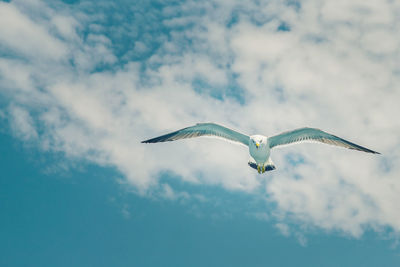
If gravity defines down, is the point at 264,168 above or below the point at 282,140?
below

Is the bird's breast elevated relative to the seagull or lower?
lower

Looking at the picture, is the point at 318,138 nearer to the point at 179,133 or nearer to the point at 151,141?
the point at 179,133

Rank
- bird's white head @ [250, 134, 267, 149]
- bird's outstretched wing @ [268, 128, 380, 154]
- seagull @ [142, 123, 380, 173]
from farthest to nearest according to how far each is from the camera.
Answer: seagull @ [142, 123, 380, 173] → bird's white head @ [250, 134, 267, 149] → bird's outstretched wing @ [268, 128, 380, 154]

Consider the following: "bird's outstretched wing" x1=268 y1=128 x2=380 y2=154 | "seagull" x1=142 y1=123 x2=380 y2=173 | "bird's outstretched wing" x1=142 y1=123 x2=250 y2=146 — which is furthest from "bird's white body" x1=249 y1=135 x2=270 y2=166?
"bird's outstretched wing" x1=142 y1=123 x2=250 y2=146

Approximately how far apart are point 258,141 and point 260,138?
0.31 metres

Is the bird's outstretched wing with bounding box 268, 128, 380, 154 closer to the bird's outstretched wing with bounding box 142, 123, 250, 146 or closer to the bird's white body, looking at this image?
the bird's white body

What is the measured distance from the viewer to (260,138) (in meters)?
22.3

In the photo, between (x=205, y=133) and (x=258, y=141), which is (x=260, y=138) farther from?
(x=205, y=133)

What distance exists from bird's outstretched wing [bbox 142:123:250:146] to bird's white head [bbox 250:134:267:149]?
3.37 ft

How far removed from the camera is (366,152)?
21.2 metres

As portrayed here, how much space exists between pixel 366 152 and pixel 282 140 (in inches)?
Result: 215

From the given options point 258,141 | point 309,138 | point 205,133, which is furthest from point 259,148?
point 205,133

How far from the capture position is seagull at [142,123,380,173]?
22188 millimetres

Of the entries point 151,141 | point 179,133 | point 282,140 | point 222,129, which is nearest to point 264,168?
point 282,140
